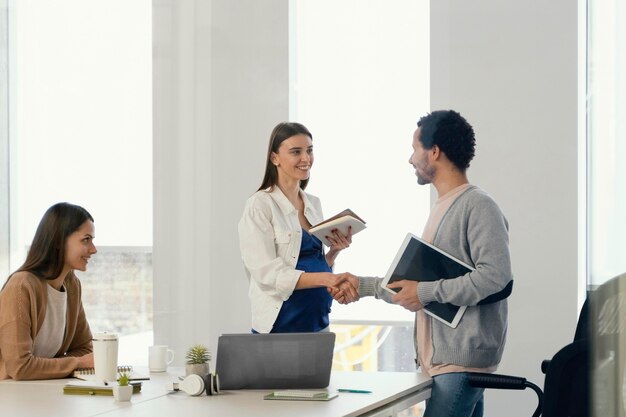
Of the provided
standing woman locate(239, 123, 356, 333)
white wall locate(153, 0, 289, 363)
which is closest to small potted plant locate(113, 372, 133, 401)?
standing woman locate(239, 123, 356, 333)

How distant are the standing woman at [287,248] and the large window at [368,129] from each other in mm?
1350

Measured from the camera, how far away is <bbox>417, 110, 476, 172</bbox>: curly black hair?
2.83 m

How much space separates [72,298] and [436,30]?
2398mm

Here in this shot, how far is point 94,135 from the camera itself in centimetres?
538

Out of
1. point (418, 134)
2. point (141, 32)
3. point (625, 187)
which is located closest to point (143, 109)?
point (141, 32)

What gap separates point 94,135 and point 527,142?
8.53 ft

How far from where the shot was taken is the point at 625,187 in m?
1.20

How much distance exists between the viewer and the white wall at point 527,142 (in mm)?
4359

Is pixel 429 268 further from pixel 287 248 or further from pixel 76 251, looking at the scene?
pixel 76 251

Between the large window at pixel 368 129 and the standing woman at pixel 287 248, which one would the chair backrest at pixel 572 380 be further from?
the large window at pixel 368 129

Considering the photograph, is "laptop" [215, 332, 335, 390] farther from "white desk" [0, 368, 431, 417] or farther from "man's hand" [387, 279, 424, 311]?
"man's hand" [387, 279, 424, 311]

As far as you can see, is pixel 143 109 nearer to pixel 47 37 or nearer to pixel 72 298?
pixel 47 37

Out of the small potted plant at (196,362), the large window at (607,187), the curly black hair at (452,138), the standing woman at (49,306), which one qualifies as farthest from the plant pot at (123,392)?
the large window at (607,187)

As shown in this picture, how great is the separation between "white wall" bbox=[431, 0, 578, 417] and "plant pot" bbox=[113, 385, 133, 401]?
2.47 m
